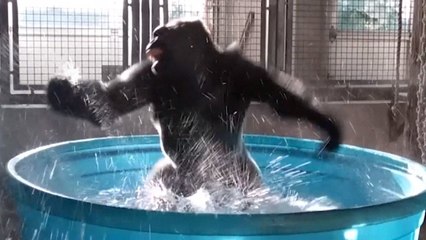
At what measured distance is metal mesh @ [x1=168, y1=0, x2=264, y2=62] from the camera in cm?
179

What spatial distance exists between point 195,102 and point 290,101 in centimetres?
16

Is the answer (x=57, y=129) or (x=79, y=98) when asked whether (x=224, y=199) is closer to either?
(x=79, y=98)

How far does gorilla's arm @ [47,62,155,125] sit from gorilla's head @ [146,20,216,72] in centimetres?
5

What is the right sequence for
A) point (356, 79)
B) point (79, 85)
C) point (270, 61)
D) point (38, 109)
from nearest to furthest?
1. point (79, 85)
2. point (38, 109)
3. point (270, 61)
4. point (356, 79)

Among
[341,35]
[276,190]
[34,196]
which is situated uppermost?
[341,35]

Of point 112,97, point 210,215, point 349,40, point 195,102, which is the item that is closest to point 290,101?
point 195,102

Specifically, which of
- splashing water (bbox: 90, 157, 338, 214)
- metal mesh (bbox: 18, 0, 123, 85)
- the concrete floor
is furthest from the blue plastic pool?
metal mesh (bbox: 18, 0, 123, 85)

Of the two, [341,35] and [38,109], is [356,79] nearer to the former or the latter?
[341,35]

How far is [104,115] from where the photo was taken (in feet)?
3.83

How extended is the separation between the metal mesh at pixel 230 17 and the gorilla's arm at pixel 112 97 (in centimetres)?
61

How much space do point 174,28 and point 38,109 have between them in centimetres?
73

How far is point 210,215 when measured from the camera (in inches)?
27.7

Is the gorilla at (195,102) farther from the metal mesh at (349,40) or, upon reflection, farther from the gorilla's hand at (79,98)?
the metal mesh at (349,40)

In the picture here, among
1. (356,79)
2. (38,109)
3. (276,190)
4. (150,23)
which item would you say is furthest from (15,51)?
(356,79)
